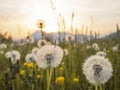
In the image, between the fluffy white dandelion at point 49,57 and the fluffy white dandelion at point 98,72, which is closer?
the fluffy white dandelion at point 98,72

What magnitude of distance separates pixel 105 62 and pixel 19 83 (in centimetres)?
139

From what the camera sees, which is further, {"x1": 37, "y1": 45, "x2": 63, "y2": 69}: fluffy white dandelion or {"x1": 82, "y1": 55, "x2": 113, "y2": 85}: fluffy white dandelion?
{"x1": 37, "y1": 45, "x2": 63, "y2": 69}: fluffy white dandelion

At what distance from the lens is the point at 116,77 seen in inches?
135

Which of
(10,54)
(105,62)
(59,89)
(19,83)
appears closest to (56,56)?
(105,62)

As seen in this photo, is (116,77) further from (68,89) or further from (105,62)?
(105,62)

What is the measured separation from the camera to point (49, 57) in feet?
7.45

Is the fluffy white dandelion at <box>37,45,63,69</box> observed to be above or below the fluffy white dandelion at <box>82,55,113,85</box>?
above

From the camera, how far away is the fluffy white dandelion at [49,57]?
87.8 inches

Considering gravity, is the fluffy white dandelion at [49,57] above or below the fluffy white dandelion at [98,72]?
above

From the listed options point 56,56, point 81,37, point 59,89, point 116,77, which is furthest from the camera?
point 81,37

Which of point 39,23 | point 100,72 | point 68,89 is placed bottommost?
point 68,89

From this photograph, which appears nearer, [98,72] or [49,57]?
[98,72]

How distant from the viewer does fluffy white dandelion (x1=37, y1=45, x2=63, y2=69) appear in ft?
7.31

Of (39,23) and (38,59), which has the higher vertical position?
(39,23)
